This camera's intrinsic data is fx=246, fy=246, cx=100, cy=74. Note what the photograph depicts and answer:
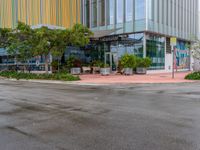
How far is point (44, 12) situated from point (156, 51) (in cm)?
1697

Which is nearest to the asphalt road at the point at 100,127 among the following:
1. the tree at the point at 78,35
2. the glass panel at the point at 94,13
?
the tree at the point at 78,35

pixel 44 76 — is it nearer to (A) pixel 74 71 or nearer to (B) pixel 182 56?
(A) pixel 74 71

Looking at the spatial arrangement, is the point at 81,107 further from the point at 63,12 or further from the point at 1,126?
the point at 63,12

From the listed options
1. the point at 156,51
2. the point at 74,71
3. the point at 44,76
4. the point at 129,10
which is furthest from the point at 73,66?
the point at 156,51

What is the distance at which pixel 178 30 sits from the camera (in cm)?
3947

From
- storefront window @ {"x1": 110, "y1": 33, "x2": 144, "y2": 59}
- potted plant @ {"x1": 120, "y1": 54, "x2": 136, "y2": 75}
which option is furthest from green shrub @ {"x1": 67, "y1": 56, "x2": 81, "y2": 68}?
storefront window @ {"x1": 110, "y1": 33, "x2": 144, "y2": 59}

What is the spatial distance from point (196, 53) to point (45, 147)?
23.0 metres

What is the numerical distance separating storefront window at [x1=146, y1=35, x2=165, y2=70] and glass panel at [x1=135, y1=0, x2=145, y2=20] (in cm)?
318

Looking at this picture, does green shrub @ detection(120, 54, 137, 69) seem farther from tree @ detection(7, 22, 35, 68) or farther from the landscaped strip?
tree @ detection(7, 22, 35, 68)

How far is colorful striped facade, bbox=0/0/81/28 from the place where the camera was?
35469 millimetres

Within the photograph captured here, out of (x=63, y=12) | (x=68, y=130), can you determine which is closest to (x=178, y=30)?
(x=63, y=12)

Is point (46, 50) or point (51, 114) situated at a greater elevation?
point (46, 50)

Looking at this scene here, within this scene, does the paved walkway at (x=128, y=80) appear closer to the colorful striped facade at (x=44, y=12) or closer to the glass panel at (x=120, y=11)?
the glass panel at (x=120, y=11)

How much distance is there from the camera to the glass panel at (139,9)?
1235 inches
